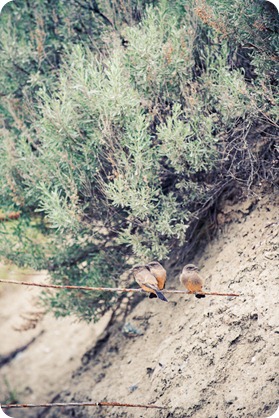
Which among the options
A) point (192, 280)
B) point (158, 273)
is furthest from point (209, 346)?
point (158, 273)

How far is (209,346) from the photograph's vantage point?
19.0 feet

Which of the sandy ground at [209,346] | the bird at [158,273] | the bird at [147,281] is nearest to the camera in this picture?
the sandy ground at [209,346]

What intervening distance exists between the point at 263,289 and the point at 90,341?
3958mm

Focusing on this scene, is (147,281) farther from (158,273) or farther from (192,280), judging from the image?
(192,280)

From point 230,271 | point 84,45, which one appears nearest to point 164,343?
point 230,271

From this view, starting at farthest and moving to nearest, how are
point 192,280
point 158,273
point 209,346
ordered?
1. point 209,346
2. point 158,273
3. point 192,280

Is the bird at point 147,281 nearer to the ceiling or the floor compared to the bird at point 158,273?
nearer to the ceiling

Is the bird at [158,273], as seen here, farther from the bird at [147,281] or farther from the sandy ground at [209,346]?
the sandy ground at [209,346]

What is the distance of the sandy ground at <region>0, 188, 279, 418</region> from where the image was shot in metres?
5.31

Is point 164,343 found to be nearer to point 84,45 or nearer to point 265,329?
point 265,329

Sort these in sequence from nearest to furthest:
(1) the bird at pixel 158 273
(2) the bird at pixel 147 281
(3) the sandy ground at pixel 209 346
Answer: (3) the sandy ground at pixel 209 346
(2) the bird at pixel 147 281
(1) the bird at pixel 158 273

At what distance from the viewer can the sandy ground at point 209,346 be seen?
5309mm

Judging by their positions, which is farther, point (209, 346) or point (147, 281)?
point (209, 346)

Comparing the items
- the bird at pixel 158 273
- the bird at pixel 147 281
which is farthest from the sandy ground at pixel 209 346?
the bird at pixel 147 281
